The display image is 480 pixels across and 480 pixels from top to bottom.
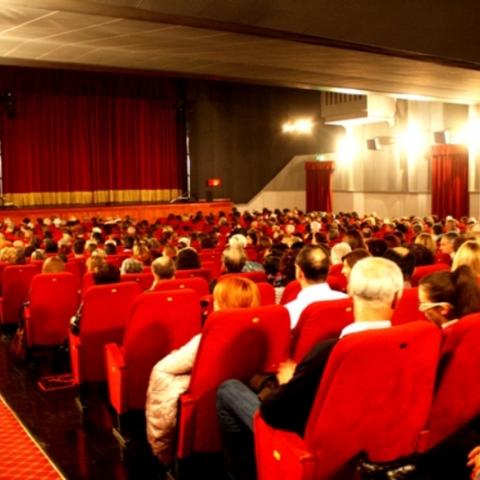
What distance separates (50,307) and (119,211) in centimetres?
1407

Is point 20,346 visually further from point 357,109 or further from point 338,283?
point 357,109

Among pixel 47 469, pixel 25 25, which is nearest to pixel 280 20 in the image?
pixel 25 25

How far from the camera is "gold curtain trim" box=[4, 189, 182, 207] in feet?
67.9

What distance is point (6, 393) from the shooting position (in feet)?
15.7

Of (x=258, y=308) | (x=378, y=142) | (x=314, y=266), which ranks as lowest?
(x=258, y=308)

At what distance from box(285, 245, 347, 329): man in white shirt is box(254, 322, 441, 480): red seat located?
1.28 m

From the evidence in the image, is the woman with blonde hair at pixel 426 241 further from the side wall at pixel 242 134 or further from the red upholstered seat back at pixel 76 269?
the side wall at pixel 242 134

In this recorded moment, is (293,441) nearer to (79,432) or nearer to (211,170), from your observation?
(79,432)

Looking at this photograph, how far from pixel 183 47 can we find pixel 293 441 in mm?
6867

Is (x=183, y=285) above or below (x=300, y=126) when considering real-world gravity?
below

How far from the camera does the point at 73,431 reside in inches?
160

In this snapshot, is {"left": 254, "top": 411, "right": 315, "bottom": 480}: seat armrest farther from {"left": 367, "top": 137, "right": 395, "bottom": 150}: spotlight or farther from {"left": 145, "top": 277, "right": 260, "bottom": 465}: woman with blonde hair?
{"left": 367, "top": 137, "right": 395, "bottom": 150}: spotlight

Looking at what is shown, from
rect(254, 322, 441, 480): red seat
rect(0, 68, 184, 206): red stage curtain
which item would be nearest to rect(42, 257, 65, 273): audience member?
rect(254, 322, 441, 480): red seat

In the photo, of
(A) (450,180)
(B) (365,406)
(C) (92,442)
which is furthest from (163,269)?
(A) (450,180)
